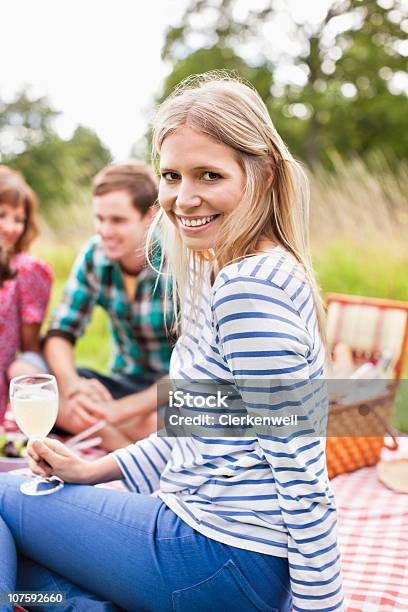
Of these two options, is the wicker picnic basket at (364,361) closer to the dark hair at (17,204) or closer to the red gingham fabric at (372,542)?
the red gingham fabric at (372,542)

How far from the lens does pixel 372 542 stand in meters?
2.13

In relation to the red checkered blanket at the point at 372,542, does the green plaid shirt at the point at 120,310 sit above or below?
above

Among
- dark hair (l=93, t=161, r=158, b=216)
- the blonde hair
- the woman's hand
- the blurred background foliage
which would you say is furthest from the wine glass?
the blurred background foliage

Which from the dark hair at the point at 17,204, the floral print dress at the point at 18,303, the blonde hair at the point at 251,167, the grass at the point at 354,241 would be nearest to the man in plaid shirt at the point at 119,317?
the floral print dress at the point at 18,303

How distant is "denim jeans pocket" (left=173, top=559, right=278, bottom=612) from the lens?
1.33 metres

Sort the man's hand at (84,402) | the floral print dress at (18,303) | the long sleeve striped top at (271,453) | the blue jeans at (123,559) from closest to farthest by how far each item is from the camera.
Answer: the long sleeve striped top at (271,453), the blue jeans at (123,559), the man's hand at (84,402), the floral print dress at (18,303)

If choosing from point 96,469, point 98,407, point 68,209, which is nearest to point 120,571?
point 96,469

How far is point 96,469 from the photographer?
5.26ft

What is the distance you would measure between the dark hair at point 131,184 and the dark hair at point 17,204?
1.27 feet

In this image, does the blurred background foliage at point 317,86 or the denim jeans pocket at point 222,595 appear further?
the blurred background foliage at point 317,86

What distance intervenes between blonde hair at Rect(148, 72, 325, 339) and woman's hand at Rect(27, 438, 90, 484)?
559mm

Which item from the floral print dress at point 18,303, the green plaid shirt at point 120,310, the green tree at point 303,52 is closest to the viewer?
the green plaid shirt at point 120,310

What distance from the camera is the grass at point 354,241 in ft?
18.4

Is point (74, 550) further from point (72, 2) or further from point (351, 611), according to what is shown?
point (72, 2)
